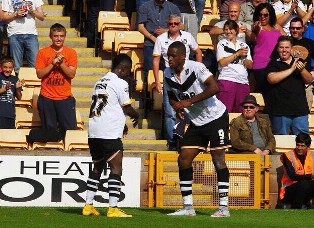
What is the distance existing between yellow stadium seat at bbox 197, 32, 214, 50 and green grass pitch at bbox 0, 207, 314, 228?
5.20 metres

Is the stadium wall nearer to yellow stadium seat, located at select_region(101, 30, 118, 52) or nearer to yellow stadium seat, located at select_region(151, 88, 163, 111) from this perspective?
yellow stadium seat, located at select_region(151, 88, 163, 111)

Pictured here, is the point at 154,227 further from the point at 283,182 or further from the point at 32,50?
the point at 32,50

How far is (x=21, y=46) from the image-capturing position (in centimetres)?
1912

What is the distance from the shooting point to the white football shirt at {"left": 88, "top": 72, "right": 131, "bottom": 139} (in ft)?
44.4

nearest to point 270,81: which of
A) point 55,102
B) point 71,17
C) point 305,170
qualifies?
point 305,170

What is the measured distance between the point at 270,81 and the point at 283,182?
90.6 inches

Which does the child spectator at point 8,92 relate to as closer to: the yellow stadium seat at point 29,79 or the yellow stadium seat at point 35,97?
the yellow stadium seat at point 35,97

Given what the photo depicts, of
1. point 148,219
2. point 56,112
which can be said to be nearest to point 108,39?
point 56,112

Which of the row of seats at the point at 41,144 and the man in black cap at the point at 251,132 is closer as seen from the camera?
the man in black cap at the point at 251,132

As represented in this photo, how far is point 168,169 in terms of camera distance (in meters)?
16.3

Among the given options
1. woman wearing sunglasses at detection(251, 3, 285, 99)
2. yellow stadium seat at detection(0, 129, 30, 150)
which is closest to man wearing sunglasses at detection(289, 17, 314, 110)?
woman wearing sunglasses at detection(251, 3, 285, 99)

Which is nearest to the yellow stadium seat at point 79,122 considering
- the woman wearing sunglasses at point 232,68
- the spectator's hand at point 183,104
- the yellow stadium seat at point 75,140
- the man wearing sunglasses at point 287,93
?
the yellow stadium seat at point 75,140

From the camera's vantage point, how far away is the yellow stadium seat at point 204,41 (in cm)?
1981

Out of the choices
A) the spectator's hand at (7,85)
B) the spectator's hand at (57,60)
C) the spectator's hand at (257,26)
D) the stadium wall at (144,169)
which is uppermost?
the spectator's hand at (257,26)
